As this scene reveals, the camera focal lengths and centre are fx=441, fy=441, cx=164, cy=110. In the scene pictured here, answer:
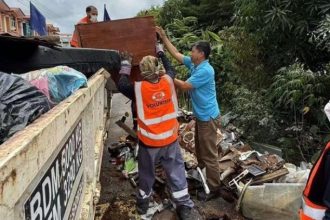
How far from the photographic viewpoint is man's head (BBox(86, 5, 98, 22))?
6.32 m

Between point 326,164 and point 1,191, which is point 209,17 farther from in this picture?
point 1,191

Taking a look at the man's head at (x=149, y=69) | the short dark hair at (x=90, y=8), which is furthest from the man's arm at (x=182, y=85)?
the short dark hair at (x=90, y=8)

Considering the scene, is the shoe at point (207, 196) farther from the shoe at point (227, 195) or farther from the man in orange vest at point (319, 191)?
the man in orange vest at point (319, 191)

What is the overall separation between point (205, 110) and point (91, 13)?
2.56m

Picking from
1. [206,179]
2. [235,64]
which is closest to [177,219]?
[206,179]

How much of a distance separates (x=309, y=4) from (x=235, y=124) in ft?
8.01

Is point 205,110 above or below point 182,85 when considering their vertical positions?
below

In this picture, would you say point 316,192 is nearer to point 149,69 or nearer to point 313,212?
point 313,212

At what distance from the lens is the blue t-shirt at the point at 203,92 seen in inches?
185

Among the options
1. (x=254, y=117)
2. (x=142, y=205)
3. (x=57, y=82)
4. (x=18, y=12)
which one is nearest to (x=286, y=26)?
(x=254, y=117)

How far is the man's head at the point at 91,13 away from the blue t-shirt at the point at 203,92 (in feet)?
7.04

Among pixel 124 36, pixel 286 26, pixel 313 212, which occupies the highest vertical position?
pixel 286 26

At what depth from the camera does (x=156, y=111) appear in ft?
13.9

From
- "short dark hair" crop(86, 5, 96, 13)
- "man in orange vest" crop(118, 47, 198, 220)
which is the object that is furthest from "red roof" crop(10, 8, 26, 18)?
"man in orange vest" crop(118, 47, 198, 220)
